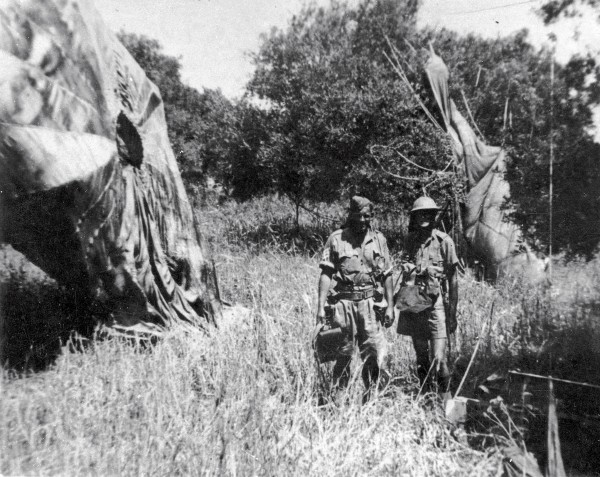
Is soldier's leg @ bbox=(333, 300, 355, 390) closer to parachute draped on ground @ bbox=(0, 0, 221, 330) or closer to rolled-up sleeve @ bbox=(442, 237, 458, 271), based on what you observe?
rolled-up sleeve @ bbox=(442, 237, 458, 271)

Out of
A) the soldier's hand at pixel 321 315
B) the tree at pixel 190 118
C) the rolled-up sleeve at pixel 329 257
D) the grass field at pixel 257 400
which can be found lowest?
the grass field at pixel 257 400

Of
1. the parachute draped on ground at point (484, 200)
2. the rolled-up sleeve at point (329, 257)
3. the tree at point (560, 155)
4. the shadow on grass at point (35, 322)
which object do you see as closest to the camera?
the tree at point (560, 155)

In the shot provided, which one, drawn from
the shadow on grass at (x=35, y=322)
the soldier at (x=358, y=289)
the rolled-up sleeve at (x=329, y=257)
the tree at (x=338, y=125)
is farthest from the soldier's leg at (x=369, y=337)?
the tree at (x=338, y=125)

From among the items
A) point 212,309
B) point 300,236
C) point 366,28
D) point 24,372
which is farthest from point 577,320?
point 366,28

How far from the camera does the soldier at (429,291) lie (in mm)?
3629

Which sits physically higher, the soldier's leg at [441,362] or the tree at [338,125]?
the tree at [338,125]

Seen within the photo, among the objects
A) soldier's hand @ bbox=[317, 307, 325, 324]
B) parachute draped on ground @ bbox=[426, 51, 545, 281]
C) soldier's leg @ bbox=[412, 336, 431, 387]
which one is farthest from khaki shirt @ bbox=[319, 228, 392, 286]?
parachute draped on ground @ bbox=[426, 51, 545, 281]

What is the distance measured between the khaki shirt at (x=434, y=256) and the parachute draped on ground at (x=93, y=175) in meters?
2.77

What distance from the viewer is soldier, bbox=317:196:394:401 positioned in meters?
3.65

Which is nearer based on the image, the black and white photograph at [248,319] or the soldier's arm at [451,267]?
the black and white photograph at [248,319]

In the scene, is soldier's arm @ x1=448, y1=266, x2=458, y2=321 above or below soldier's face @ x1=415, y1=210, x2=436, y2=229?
below

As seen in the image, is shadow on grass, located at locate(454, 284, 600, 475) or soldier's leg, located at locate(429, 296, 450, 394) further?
soldier's leg, located at locate(429, 296, 450, 394)

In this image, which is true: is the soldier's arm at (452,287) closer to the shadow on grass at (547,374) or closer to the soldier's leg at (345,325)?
the shadow on grass at (547,374)

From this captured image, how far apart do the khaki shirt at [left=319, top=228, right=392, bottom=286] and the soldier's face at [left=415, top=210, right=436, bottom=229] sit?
1.21ft
